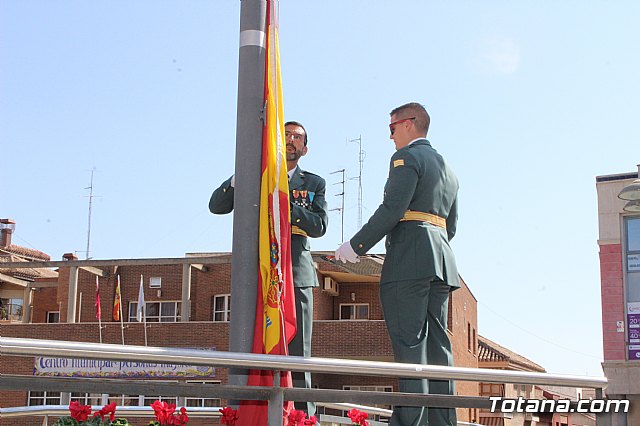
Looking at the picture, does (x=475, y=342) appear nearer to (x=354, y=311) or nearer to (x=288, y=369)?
(x=354, y=311)

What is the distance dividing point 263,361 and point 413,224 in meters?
2.06

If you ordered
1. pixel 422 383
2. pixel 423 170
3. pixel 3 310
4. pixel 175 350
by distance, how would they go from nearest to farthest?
pixel 175 350, pixel 422 383, pixel 423 170, pixel 3 310

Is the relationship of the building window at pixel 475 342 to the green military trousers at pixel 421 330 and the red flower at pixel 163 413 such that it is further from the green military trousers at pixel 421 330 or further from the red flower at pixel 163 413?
the red flower at pixel 163 413

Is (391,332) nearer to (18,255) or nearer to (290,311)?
(290,311)

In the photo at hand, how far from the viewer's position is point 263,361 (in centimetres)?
351

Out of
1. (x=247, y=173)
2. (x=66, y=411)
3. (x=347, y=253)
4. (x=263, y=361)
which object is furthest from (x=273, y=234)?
(x=66, y=411)

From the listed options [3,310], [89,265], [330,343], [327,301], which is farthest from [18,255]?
[330,343]

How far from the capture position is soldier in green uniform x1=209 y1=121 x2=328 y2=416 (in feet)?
18.8

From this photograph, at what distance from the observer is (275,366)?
3533 millimetres

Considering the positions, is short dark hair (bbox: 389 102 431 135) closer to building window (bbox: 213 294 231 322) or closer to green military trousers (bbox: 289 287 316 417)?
green military trousers (bbox: 289 287 316 417)

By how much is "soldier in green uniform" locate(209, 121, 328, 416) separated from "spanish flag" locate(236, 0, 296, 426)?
1.98 ft

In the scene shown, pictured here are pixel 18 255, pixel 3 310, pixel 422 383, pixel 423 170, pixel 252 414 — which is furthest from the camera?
pixel 18 255

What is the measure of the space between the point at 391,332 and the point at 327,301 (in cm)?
3727

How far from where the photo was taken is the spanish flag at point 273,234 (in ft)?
15.8
